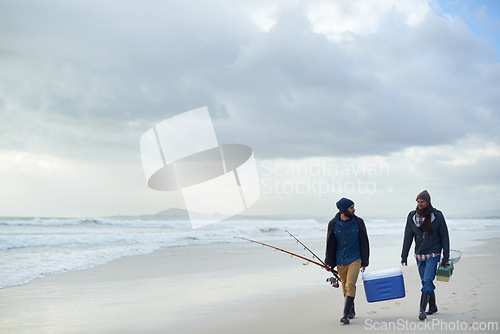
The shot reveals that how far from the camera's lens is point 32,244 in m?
16.5

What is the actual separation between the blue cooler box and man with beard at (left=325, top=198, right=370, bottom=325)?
5.4 inches

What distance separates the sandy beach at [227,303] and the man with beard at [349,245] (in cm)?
36

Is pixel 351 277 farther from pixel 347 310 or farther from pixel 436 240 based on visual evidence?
pixel 436 240

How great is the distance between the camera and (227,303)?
6.31 meters

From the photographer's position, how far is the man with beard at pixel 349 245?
4719 millimetres

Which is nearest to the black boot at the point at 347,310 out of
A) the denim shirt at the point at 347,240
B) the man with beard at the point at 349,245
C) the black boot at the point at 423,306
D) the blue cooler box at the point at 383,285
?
the man with beard at the point at 349,245

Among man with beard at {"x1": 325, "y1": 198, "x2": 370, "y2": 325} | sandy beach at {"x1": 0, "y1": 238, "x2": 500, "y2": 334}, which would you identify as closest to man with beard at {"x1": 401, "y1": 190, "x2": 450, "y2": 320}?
sandy beach at {"x1": 0, "y1": 238, "x2": 500, "y2": 334}

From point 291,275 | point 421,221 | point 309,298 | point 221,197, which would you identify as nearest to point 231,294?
point 309,298

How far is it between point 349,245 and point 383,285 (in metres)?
0.55

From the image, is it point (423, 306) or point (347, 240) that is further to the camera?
Result: point (347, 240)

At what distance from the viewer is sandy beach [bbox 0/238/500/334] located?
15.8ft

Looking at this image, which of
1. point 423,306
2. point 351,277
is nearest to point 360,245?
point 351,277

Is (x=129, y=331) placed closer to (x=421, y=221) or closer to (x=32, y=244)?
(x=421, y=221)

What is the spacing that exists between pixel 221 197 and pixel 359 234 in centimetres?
1327
